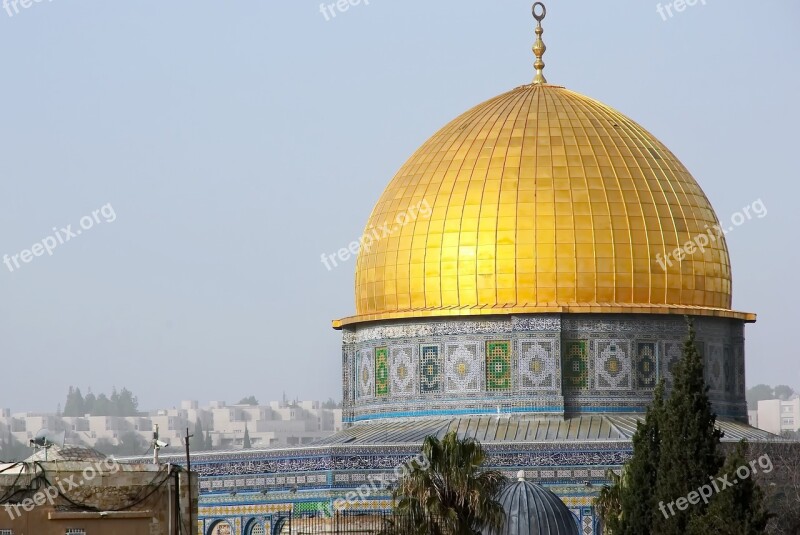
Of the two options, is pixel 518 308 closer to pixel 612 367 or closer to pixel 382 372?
pixel 612 367

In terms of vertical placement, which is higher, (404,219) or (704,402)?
(404,219)

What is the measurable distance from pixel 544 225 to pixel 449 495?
43.3 feet

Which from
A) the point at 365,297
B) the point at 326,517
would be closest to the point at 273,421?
the point at 365,297

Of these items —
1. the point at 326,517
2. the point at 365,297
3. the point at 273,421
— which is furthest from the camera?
the point at 273,421

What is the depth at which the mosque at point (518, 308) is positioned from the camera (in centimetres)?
4097

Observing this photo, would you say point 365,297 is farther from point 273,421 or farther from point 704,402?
point 273,421

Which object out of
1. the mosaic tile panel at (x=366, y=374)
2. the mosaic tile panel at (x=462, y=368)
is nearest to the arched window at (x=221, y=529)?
the mosaic tile panel at (x=366, y=374)

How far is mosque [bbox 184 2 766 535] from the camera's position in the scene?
1613 inches

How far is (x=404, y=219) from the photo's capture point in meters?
43.7

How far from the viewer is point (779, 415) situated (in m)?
86.3

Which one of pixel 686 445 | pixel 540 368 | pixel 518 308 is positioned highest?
pixel 518 308

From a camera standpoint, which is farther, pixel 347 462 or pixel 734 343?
pixel 734 343

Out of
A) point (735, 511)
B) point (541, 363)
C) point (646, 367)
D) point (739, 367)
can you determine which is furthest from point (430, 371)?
point (735, 511)

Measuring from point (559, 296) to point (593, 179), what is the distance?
91.4 inches
